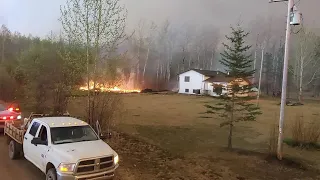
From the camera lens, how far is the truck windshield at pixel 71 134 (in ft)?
25.9

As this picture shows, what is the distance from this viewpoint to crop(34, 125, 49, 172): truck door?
761cm

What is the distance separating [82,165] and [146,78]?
6943cm

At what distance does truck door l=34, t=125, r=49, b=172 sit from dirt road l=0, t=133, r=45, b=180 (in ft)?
2.08

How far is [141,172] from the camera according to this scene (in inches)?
381

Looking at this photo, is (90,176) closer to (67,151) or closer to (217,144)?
(67,151)

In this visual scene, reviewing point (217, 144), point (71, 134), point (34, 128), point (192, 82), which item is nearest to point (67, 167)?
point (71, 134)

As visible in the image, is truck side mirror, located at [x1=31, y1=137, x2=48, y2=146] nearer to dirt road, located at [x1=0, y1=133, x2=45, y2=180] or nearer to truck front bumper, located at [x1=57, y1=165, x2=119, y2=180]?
dirt road, located at [x1=0, y1=133, x2=45, y2=180]

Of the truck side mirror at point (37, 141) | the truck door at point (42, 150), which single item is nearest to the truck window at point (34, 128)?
the truck door at point (42, 150)

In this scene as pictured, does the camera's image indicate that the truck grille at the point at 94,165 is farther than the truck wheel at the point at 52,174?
No

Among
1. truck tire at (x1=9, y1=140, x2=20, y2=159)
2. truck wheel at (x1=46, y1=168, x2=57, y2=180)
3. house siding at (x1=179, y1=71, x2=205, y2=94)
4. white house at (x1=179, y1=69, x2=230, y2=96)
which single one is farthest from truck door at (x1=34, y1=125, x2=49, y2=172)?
house siding at (x1=179, y1=71, x2=205, y2=94)

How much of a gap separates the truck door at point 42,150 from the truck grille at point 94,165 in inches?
51.6

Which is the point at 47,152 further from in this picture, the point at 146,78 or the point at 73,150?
the point at 146,78

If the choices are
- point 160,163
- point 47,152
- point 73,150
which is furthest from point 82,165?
point 160,163

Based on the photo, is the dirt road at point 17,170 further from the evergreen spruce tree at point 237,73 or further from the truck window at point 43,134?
the evergreen spruce tree at point 237,73
